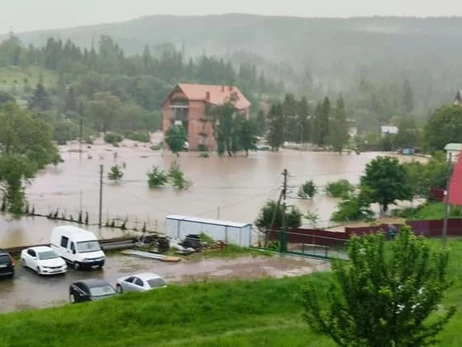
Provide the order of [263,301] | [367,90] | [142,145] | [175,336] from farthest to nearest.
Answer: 1. [367,90]
2. [142,145]
3. [263,301]
4. [175,336]

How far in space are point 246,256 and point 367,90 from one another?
105050 mm

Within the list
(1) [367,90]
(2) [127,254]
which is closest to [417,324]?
(2) [127,254]

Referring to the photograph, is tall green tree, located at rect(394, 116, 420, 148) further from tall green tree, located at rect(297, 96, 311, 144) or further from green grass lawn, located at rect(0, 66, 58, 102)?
green grass lawn, located at rect(0, 66, 58, 102)

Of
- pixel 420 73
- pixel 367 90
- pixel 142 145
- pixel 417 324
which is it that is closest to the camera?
pixel 417 324

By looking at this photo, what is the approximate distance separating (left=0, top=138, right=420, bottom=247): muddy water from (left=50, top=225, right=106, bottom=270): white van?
15.3 feet

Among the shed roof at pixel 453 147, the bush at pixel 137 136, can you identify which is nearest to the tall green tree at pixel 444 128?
the shed roof at pixel 453 147

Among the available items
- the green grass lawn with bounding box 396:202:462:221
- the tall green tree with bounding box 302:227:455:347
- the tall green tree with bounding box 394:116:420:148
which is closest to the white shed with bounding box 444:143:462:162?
the green grass lawn with bounding box 396:202:462:221

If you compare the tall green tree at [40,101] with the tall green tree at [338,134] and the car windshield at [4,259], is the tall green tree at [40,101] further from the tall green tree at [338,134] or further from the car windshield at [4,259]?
the car windshield at [4,259]

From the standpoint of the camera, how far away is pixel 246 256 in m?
14.7

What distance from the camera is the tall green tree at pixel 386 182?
2419 centimetres

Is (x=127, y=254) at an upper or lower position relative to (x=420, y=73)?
lower

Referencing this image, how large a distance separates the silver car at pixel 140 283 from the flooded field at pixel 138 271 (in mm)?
915

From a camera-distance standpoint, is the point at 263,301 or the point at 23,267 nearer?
the point at 263,301

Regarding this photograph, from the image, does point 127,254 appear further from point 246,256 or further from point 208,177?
point 208,177
